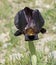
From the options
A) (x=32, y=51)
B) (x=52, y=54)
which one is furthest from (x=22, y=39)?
(x=32, y=51)

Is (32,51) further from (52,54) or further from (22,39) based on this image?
(22,39)

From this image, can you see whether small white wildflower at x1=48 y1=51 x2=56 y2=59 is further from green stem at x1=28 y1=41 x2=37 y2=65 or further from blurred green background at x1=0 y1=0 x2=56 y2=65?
green stem at x1=28 y1=41 x2=37 y2=65

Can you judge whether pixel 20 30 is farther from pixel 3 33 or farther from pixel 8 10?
pixel 8 10

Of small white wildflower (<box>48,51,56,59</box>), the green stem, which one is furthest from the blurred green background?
the green stem

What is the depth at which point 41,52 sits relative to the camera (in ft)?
12.0

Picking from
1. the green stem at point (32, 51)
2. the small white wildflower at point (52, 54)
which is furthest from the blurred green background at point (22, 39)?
the green stem at point (32, 51)

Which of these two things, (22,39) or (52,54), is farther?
(22,39)

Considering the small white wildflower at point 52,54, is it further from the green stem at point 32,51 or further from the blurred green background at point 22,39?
the green stem at point 32,51

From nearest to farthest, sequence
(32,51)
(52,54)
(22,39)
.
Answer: (32,51), (52,54), (22,39)

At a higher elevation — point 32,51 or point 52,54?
point 32,51

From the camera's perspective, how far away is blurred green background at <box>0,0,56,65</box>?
3.50m

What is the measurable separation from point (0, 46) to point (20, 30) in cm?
157

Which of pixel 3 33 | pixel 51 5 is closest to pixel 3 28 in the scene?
pixel 3 33

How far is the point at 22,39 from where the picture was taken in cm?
435
